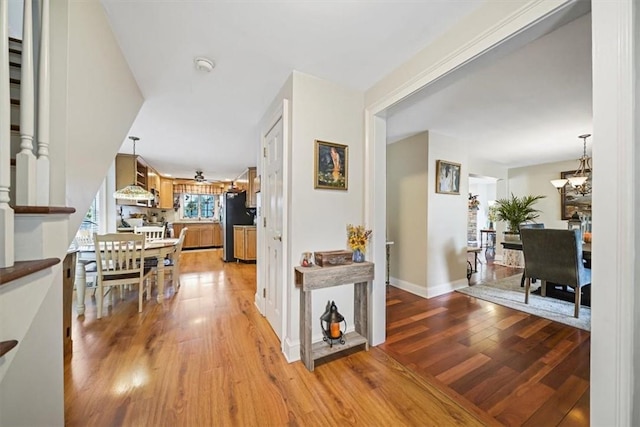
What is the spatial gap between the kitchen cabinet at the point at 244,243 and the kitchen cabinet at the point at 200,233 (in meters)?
2.56

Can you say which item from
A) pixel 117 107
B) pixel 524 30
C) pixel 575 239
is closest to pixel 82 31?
pixel 117 107

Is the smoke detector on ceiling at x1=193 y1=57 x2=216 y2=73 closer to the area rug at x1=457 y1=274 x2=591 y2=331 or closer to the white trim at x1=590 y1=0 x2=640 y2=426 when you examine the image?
the white trim at x1=590 y1=0 x2=640 y2=426

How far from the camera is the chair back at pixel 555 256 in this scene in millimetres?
2557

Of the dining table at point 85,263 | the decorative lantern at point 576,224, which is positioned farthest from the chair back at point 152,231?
the decorative lantern at point 576,224

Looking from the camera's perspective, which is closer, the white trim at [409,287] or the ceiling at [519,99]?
the ceiling at [519,99]

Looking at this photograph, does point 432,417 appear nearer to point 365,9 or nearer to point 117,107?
point 365,9

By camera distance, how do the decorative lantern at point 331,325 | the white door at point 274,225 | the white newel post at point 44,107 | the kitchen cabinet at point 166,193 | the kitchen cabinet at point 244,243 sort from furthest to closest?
the kitchen cabinet at point 166,193 < the kitchen cabinet at point 244,243 < the white door at point 274,225 < the decorative lantern at point 331,325 < the white newel post at point 44,107

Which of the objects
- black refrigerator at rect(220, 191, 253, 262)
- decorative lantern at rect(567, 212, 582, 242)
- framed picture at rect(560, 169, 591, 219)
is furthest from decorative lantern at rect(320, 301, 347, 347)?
framed picture at rect(560, 169, 591, 219)

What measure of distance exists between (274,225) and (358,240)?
32.4 inches

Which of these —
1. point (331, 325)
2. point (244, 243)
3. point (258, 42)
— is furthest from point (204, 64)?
point (244, 243)

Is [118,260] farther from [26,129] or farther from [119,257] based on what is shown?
[26,129]

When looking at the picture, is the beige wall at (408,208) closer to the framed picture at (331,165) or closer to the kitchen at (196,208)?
the framed picture at (331,165)

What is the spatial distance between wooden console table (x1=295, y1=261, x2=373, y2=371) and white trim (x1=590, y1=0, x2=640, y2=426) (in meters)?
1.25

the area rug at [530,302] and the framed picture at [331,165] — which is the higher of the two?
the framed picture at [331,165]
